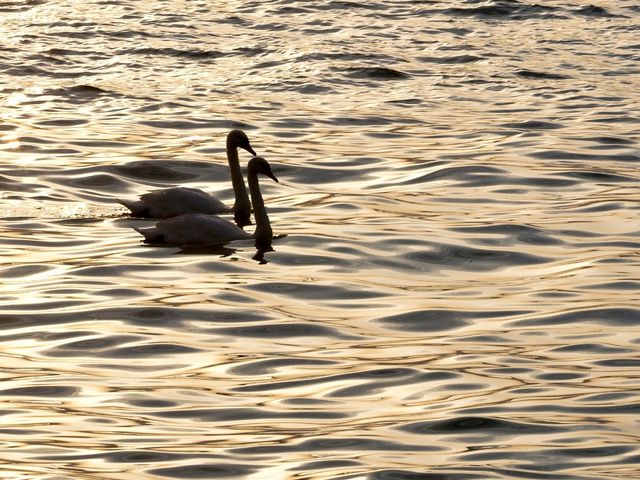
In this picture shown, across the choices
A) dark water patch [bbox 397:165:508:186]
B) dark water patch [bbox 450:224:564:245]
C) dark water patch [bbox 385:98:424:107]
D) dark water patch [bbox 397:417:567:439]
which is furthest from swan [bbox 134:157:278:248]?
dark water patch [bbox 385:98:424:107]

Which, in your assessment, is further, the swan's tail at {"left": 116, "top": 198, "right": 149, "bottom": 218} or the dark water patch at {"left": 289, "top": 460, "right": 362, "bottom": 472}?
the swan's tail at {"left": 116, "top": 198, "right": 149, "bottom": 218}

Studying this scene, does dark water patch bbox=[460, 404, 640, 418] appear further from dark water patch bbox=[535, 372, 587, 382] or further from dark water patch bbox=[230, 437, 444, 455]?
dark water patch bbox=[230, 437, 444, 455]

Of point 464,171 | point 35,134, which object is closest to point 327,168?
point 464,171

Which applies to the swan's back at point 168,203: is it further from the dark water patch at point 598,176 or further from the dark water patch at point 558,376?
the dark water patch at point 558,376

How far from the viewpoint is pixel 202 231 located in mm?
15836

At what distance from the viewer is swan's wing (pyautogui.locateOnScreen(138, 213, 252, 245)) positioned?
Result: 51.6 feet

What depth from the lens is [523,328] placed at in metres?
12.2

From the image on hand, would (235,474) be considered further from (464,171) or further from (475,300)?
(464,171)

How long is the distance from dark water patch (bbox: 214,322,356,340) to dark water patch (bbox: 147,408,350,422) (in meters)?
2.12

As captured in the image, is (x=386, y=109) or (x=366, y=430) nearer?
(x=366, y=430)

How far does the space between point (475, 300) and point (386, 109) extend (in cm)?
1035

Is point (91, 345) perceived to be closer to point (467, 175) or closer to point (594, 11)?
point (467, 175)

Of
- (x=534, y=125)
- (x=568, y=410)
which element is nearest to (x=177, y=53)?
(x=534, y=125)

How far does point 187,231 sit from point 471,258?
8.98ft
